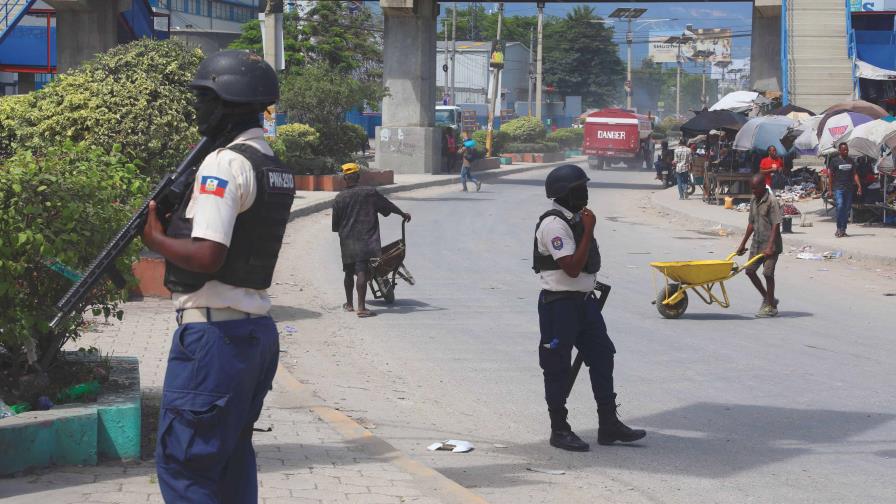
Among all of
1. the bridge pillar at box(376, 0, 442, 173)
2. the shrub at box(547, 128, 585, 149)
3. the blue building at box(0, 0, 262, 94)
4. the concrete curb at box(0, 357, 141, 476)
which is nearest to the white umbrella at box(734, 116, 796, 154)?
the blue building at box(0, 0, 262, 94)

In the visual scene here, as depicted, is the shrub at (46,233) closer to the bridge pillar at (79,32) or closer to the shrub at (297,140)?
the shrub at (297,140)

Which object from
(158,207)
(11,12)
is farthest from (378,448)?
(11,12)

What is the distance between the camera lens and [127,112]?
11.5m

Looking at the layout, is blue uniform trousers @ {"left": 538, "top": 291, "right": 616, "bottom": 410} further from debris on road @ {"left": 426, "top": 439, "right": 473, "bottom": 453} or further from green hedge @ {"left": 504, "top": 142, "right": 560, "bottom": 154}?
green hedge @ {"left": 504, "top": 142, "right": 560, "bottom": 154}

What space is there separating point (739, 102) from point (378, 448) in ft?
104

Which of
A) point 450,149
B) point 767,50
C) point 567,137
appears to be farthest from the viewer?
point 567,137

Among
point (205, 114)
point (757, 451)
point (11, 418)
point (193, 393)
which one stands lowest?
point (757, 451)

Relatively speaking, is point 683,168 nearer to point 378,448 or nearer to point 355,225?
point 355,225

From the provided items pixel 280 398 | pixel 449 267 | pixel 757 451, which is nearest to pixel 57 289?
pixel 280 398

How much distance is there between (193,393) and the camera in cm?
365

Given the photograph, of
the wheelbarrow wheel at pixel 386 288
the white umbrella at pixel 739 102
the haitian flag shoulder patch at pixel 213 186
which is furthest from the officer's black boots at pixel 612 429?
the white umbrella at pixel 739 102

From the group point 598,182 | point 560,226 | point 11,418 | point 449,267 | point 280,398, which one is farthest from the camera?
point 598,182

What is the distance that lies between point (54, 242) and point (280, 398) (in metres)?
2.31

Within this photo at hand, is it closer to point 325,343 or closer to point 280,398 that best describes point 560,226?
point 280,398
